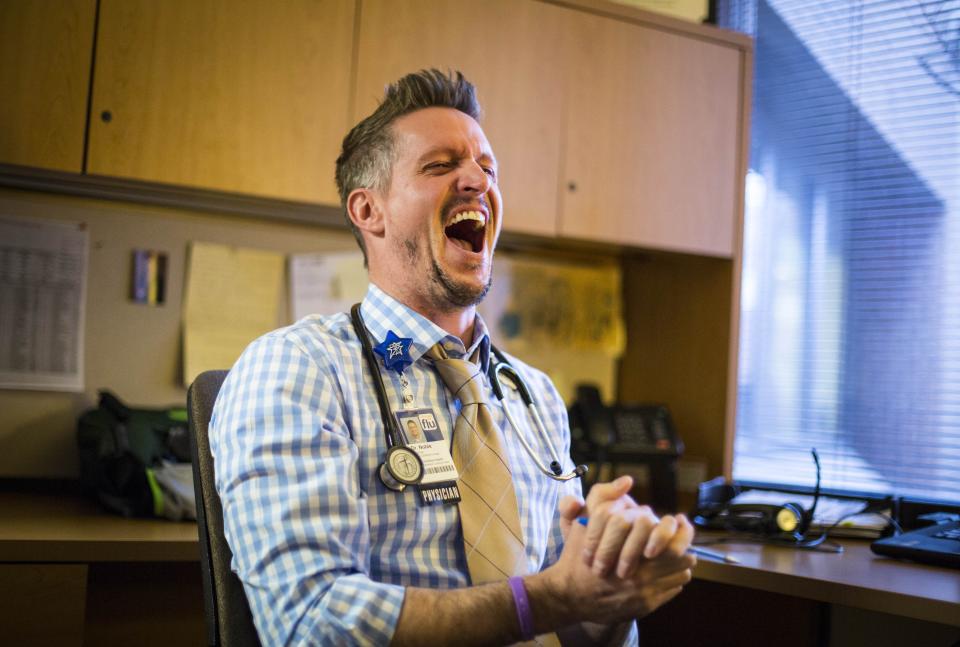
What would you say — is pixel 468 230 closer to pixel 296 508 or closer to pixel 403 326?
pixel 403 326

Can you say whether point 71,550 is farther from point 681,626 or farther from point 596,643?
point 681,626

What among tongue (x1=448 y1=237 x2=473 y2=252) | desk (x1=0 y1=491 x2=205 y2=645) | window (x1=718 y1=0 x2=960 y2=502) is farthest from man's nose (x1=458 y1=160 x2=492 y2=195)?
window (x1=718 y1=0 x2=960 y2=502)

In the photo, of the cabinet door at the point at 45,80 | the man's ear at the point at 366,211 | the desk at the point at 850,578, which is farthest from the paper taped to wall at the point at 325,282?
the desk at the point at 850,578

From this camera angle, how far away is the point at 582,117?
2.21m

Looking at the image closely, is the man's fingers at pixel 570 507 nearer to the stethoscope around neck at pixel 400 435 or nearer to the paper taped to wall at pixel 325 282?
the stethoscope around neck at pixel 400 435

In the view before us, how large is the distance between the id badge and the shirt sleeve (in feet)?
0.30

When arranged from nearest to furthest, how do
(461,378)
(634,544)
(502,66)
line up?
(634,544) < (461,378) < (502,66)

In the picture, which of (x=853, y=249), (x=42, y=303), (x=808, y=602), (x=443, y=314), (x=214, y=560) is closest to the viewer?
(x=214, y=560)

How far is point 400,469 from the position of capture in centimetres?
119

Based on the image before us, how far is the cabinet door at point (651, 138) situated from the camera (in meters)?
2.22

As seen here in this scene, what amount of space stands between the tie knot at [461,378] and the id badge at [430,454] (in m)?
0.07

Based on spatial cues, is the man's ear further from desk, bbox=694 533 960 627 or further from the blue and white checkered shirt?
desk, bbox=694 533 960 627

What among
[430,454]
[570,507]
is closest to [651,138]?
[430,454]

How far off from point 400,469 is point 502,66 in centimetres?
124
